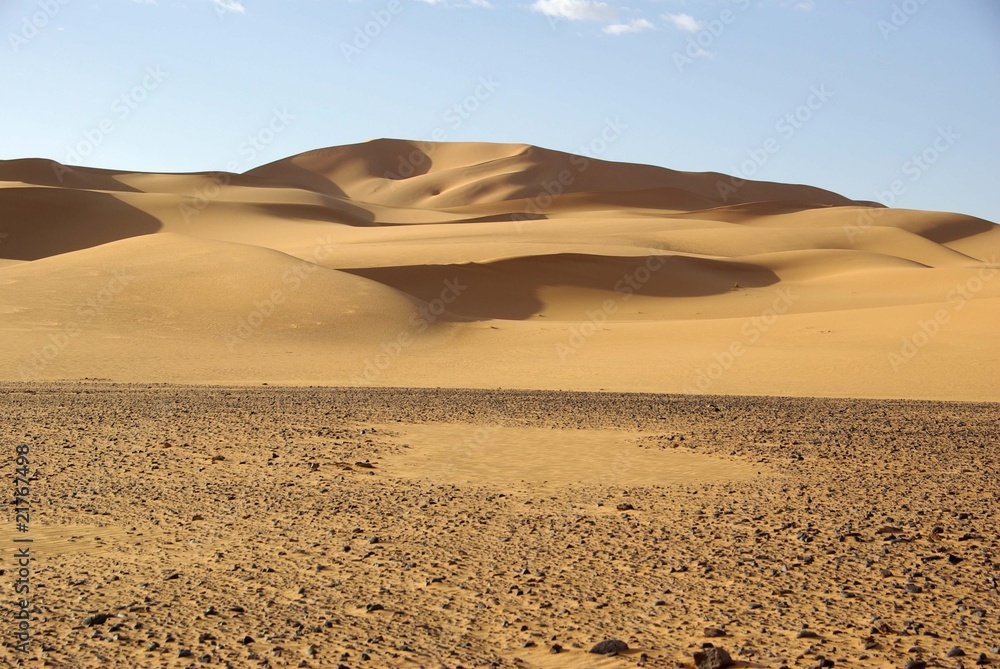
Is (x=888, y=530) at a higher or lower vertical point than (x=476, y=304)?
lower

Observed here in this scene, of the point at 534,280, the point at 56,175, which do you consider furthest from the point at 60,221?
the point at 534,280

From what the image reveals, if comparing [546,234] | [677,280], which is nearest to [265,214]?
[546,234]

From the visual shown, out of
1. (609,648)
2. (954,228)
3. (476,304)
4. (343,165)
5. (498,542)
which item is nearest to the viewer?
(609,648)

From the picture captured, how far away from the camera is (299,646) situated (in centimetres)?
535

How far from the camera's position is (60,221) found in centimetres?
5609

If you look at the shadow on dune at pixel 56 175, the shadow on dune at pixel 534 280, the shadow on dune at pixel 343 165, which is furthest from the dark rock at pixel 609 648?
the shadow on dune at pixel 343 165

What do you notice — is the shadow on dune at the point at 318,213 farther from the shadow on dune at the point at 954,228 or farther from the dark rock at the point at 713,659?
the dark rock at the point at 713,659

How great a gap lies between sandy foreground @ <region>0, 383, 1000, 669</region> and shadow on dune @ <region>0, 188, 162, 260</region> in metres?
42.4

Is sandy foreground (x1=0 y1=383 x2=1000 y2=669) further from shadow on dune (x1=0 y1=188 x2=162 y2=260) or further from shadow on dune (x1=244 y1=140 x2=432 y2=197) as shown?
shadow on dune (x1=244 y1=140 x2=432 y2=197)

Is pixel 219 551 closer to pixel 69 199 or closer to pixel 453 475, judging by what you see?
pixel 453 475

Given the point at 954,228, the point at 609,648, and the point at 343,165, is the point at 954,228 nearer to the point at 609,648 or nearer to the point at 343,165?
the point at 343,165

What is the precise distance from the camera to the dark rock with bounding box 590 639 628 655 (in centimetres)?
532

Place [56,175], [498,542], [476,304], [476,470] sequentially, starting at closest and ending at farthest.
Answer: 1. [498,542]
2. [476,470]
3. [476,304]
4. [56,175]

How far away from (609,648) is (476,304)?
30245 millimetres
